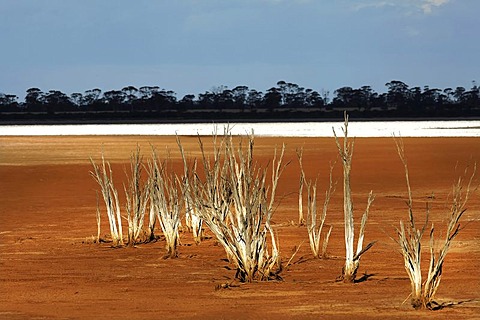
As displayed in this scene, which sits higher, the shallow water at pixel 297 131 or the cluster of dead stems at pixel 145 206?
the cluster of dead stems at pixel 145 206

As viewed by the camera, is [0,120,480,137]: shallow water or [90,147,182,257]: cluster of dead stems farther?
[0,120,480,137]: shallow water

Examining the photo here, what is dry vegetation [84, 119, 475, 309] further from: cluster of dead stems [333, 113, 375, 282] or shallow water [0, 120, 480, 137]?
shallow water [0, 120, 480, 137]

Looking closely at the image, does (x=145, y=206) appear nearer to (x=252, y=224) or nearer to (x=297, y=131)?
(x=252, y=224)

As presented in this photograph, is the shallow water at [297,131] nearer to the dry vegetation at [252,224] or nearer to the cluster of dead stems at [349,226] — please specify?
the dry vegetation at [252,224]

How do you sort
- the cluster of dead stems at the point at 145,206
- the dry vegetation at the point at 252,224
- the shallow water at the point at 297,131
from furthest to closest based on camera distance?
the shallow water at the point at 297,131, the cluster of dead stems at the point at 145,206, the dry vegetation at the point at 252,224

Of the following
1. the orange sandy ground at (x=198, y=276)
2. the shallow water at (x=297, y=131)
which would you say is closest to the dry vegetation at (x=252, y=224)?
the orange sandy ground at (x=198, y=276)

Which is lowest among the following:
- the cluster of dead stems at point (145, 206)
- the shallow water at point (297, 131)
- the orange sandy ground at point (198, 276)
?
the shallow water at point (297, 131)

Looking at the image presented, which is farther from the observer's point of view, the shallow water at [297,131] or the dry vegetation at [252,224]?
the shallow water at [297,131]

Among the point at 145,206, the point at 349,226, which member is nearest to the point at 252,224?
the point at 349,226

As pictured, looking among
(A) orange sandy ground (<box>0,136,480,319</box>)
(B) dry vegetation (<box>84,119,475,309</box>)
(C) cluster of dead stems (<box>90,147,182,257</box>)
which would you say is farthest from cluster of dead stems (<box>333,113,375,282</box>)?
(C) cluster of dead stems (<box>90,147,182,257</box>)

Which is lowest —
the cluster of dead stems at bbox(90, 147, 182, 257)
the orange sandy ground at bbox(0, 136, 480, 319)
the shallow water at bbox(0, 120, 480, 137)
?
the shallow water at bbox(0, 120, 480, 137)

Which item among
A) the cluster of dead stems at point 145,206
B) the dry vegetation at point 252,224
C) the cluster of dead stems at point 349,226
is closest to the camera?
the dry vegetation at point 252,224

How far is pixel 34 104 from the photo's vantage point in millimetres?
114812

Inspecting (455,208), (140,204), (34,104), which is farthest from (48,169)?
(34,104)
